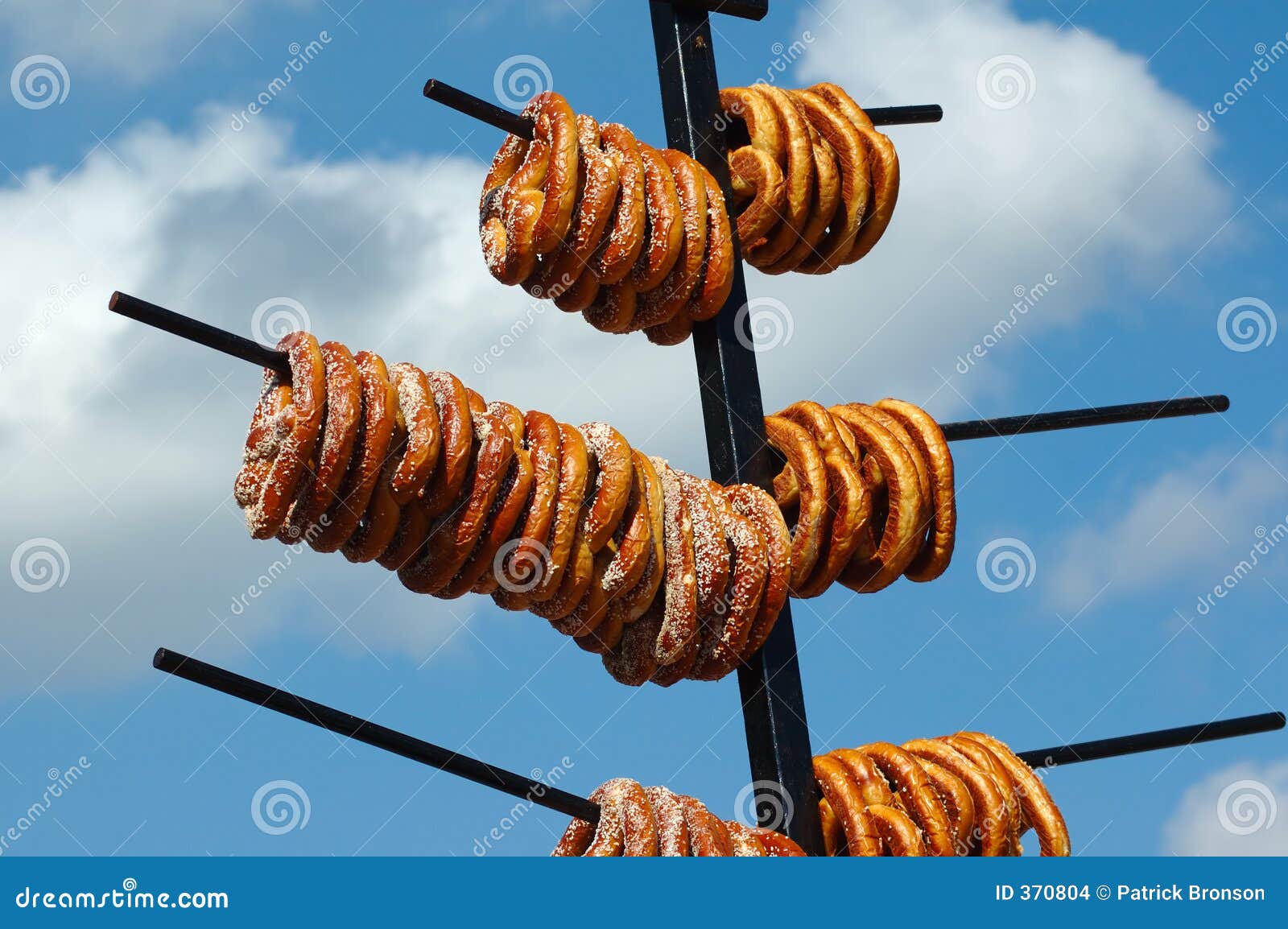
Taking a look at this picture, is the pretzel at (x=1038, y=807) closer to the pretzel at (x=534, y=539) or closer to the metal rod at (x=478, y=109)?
the pretzel at (x=534, y=539)

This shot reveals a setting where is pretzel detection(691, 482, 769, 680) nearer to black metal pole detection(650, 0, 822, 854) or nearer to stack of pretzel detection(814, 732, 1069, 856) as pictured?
black metal pole detection(650, 0, 822, 854)

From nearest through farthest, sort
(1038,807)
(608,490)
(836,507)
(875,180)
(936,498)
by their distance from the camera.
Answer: (608,490), (1038,807), (836,507), (936,498), (875,180)

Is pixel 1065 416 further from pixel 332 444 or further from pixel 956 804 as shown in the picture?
pixel 332 444

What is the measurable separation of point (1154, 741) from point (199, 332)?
131 inches

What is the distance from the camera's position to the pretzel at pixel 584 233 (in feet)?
17.1

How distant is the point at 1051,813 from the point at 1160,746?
64 centimetres

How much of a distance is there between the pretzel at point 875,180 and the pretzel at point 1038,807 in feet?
5.88

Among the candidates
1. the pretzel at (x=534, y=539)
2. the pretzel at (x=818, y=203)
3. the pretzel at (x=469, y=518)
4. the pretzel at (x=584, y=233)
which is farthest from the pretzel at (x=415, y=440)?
the pretzel at (x=818, y=203)

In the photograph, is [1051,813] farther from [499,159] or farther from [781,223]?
[499,159]

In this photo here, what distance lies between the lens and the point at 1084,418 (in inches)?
240

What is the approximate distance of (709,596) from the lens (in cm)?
514

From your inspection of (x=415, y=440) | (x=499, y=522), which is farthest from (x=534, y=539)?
(x=415, y=440)

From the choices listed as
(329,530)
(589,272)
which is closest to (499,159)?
(589,272)

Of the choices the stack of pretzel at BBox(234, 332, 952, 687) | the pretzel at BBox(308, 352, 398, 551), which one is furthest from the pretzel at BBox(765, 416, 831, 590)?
the pretzel at BBox(308, 352, 398, 551)
